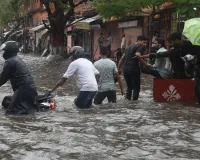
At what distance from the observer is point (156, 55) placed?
10.4m

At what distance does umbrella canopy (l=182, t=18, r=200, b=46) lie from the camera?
30.7ft

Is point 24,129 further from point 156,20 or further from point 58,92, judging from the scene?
point 156,20

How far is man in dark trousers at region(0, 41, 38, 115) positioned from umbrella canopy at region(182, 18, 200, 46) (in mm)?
3153

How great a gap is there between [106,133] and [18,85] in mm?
2378

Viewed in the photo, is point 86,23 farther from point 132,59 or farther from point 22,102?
point 22,102

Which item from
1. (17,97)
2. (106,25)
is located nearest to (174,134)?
(17,97)

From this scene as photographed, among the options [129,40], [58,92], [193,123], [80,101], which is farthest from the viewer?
[129,40]

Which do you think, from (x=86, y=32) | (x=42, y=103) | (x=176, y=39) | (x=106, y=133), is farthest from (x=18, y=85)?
(x=86, y=32)

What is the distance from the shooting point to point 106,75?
32.9 ft

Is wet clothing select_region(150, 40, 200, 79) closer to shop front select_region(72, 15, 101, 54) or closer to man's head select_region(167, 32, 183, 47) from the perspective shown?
man's head select_region(167, 32, 183, 47)

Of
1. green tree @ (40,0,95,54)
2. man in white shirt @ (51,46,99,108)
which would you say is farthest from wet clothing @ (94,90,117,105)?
green tree @ (40,0,95,54)

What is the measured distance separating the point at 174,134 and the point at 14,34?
211 ft

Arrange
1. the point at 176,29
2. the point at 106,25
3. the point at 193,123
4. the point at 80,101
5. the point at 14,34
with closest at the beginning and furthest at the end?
the point at 193,123 < the point at 80,101 < the point at 176,29 < the point at 106,25 < the point at 14,34

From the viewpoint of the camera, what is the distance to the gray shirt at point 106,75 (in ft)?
32.9
